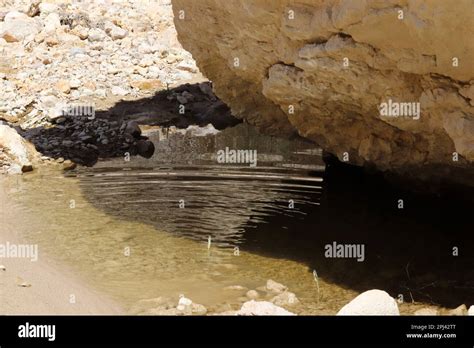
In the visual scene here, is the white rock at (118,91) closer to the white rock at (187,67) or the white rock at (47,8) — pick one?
the white rock at (187,67)

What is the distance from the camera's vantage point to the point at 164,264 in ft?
26.2

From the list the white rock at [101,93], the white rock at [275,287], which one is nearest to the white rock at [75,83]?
the white rock at [101,93]

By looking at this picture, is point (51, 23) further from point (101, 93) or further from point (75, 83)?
point (101, 93)

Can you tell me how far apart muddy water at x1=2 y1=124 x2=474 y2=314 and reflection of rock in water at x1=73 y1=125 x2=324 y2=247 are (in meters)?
0.03

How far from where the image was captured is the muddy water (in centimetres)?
748

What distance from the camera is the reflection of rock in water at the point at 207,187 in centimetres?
946

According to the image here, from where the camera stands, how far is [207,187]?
35.3ft

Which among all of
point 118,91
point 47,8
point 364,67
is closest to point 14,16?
point 47,8

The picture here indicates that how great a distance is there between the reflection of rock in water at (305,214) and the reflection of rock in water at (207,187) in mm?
16

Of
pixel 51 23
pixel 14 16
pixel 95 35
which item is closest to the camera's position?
pixel 95 35

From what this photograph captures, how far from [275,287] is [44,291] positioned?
2305 millimetres

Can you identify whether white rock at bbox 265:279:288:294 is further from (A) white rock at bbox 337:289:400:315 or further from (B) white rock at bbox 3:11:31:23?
(B) white rock at bbox 3:11:31:23

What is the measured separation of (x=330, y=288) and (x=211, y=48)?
5.31 meters

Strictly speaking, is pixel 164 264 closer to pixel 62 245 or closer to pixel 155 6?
pixel 62 245
